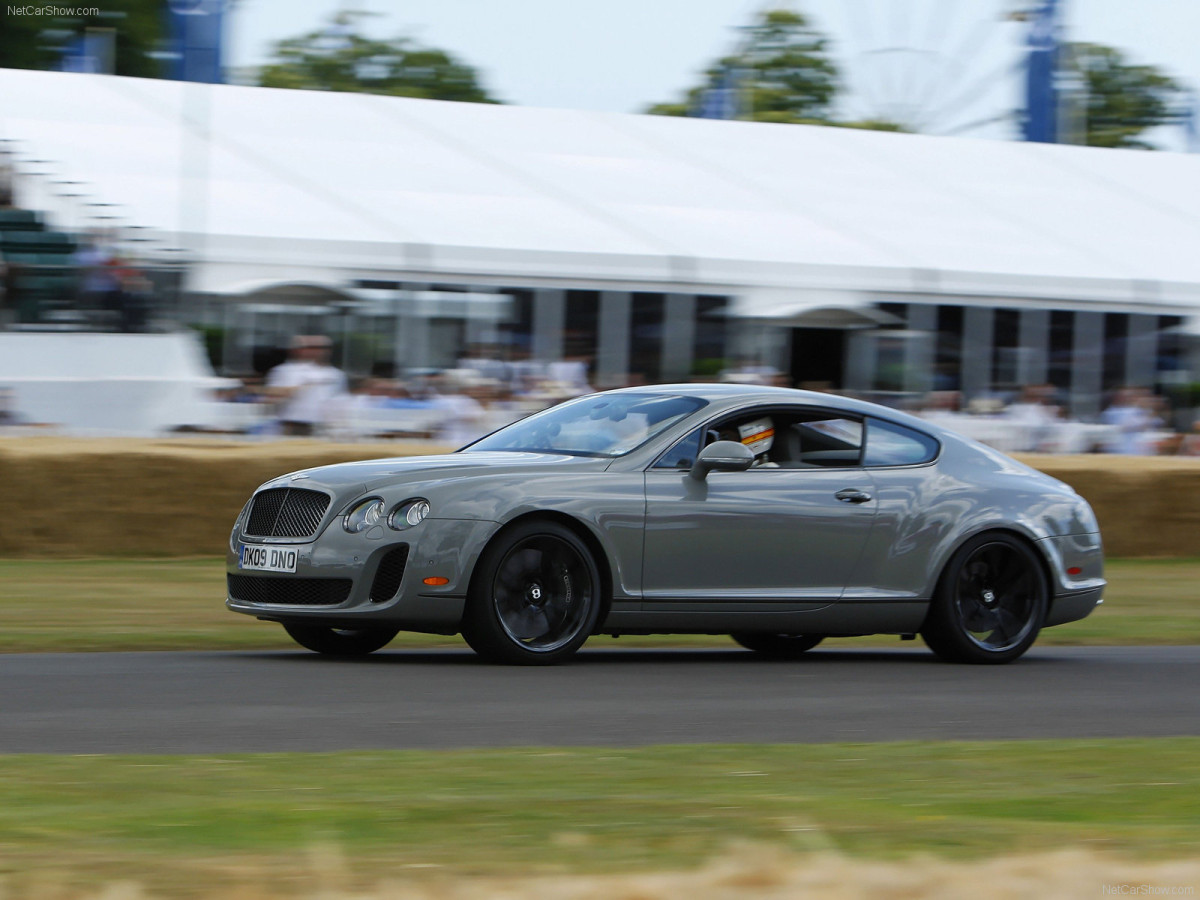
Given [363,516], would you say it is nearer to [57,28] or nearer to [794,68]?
[57,28]

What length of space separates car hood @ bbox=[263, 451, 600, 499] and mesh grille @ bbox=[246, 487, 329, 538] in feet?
0.16

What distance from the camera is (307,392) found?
1783 cm

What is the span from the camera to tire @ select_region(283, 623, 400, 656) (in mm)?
9336

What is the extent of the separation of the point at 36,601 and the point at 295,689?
450 cm

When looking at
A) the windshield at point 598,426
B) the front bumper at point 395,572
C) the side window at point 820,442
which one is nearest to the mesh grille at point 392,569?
the front bumper at point 395,572

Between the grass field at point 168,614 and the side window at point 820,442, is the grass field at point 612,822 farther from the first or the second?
the grass field at point 168,614

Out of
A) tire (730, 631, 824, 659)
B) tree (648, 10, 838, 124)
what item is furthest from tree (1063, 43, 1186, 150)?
tire (730, 631, 824, 659)

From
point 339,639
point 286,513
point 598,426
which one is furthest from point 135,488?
point 598,426

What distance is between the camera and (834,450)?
32.2 feet

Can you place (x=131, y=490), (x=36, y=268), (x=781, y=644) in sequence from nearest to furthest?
1. (x=781, y=644)
2. (x=131, y=490)
3. (x=36, y=268)

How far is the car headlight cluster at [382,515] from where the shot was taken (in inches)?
336

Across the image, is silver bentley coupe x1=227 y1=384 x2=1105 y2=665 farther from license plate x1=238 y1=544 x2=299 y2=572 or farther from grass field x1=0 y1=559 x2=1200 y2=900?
grass field x1=0 y1=559 x2=1200 y2=900

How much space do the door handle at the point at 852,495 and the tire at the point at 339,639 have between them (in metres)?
2.38

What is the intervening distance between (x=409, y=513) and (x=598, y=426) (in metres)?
1.35
